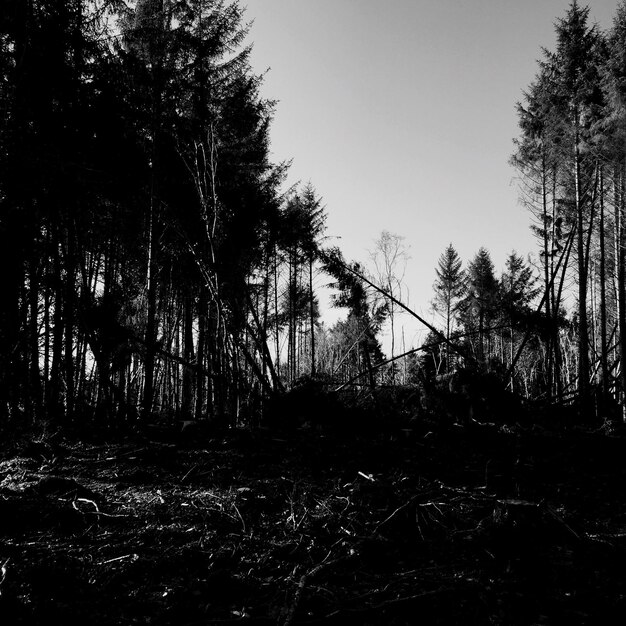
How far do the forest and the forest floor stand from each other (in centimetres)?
2

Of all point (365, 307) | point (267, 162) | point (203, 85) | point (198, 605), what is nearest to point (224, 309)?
point (198, 605)

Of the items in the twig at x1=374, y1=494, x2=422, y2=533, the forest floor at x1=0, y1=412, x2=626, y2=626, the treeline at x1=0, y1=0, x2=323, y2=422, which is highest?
the treeline at x1=0, y1=0, x2=323, y2=422

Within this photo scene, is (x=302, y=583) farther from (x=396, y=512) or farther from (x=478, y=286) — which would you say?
(x=478, y=286)

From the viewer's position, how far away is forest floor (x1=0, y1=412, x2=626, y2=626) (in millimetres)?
2119

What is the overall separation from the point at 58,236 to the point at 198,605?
720 cm

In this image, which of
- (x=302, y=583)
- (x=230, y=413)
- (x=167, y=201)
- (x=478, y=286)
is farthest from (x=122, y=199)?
(x=478, y=286)

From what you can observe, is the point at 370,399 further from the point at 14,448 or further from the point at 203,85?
the point at 203,85

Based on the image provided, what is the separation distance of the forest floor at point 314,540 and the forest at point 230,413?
0.07 feet

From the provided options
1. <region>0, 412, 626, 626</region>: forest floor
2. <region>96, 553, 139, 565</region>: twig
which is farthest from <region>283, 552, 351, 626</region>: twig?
<region>96, 553, 139, 565</region>: twig

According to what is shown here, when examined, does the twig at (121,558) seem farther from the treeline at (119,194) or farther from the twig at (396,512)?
the treeline at (119,194)

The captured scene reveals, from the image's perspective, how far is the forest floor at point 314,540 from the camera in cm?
212

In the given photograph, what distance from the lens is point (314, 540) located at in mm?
2920

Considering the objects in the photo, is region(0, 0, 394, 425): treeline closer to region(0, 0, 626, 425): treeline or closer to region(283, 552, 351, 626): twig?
region(0, 0, 626, 425): treeline

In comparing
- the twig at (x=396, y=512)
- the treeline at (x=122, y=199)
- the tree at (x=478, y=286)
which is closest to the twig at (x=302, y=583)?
the twig at (x=396, y=512)
